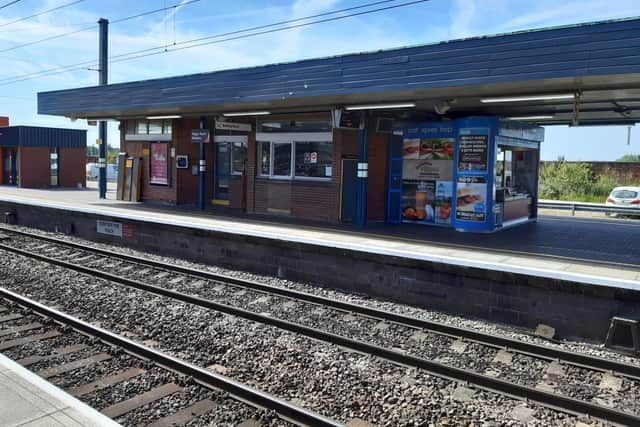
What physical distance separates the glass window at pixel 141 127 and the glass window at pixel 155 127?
1.10 ft

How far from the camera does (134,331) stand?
7.92 meters

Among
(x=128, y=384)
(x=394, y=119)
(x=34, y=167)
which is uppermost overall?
(x=394, y=119)

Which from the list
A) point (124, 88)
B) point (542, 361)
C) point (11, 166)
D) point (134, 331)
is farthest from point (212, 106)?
point (11, 166)

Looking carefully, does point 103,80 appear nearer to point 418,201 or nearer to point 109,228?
point 109,228

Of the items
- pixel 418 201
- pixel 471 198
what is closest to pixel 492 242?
pixel 471 198

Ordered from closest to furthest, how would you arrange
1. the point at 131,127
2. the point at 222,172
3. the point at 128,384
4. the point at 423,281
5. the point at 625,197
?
1. the point at 128,384
2. the point at 423,281
3. the point at 222,172
4. the point at 131,127
5. the point at 625,197

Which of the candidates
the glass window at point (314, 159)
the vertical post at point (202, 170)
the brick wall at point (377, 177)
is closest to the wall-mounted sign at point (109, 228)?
the vertical post at point (202, 170)

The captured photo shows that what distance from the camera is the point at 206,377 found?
602 cm

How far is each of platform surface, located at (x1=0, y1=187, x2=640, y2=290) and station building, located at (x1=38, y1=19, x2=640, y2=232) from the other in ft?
3.52

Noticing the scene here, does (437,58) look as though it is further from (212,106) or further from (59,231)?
(59,231)

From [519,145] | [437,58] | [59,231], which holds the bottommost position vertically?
[59,231]

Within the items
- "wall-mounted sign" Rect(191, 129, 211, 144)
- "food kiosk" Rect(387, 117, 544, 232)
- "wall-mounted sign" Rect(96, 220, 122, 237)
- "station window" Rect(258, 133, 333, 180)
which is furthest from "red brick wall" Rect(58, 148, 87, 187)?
"food kiosk" Rect(387, 117, 544, 232)

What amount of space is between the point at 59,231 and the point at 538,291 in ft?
51.5

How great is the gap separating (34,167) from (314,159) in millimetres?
23090
